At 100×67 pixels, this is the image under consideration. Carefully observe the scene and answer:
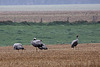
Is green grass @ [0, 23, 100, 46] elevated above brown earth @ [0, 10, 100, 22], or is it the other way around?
green grass @ [0, 23, 100, 46]

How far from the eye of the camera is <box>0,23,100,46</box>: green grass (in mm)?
34969

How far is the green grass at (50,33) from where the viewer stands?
34969 millimetres

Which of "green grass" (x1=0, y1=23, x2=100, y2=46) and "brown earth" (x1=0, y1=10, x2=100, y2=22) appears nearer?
"green grass" (x1=0, y1=23, x2=100, y2=46)

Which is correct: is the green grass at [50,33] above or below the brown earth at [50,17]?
above

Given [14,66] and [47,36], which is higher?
[14,66]

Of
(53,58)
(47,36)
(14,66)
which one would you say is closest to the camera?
(14,66)

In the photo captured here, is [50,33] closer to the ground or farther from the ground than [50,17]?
farther from the ground

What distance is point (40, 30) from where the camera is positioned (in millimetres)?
40219

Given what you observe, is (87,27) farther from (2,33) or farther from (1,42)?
(1,42)

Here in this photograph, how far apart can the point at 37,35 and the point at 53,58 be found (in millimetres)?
19512

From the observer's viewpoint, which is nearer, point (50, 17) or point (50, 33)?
point (50, 33)

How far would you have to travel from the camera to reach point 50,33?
1527 inches

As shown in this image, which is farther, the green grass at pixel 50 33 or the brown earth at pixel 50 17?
the brown earth at pixel 50 17

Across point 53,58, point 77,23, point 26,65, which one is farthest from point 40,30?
point 26,65
